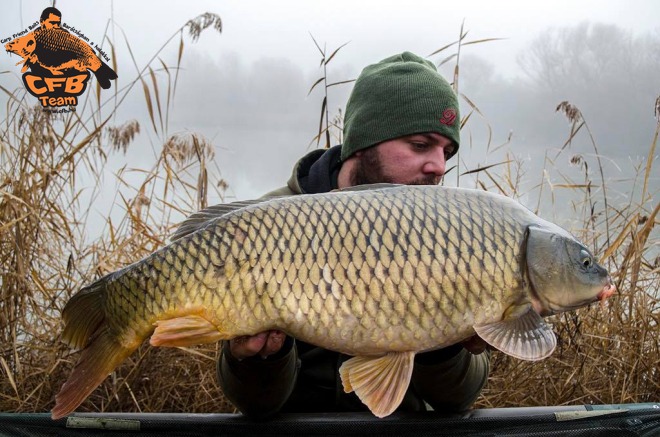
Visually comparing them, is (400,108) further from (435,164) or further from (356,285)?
(356,285)

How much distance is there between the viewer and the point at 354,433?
4.34 feet

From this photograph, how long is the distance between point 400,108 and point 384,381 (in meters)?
0.88

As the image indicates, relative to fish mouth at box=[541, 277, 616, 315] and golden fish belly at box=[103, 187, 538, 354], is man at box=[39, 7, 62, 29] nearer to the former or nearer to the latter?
golden fish belly at box=[103, 187, 538, 354]

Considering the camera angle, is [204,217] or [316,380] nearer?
[204,217]

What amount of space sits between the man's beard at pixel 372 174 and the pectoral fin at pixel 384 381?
0.67 metres

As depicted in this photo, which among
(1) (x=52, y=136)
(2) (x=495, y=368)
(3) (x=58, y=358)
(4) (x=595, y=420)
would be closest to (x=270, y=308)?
(4) (x=595, y=420)

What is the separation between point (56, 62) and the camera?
2.41 meters

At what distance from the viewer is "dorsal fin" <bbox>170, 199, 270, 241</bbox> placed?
44.3 inches

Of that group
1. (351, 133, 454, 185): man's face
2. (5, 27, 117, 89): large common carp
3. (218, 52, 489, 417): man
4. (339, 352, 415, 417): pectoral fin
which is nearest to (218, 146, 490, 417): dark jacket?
(218, 52, 489, 417): man

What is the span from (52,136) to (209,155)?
1.59 ft

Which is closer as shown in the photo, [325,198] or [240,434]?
[325,198]

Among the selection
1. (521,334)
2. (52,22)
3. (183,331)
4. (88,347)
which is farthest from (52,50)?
(521,334)

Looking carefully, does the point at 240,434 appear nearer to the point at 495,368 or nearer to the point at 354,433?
the point at 354,433

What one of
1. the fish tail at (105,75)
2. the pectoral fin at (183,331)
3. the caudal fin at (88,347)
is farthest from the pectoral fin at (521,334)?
the fish tail at (105,75)
